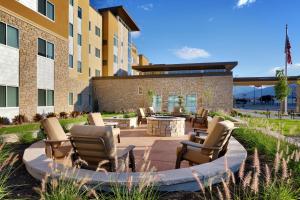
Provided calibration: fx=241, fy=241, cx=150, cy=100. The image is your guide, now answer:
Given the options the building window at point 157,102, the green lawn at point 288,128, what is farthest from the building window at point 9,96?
the building window at point 157,102

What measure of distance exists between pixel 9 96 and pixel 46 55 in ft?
15.2

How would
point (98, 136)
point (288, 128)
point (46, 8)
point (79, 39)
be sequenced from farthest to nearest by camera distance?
point (79, 39), point (46, 8), point (288, 128), point (98, 136)

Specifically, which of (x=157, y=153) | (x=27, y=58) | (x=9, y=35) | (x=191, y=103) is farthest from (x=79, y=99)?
(x=157, y=153)

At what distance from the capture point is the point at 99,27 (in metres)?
30.6

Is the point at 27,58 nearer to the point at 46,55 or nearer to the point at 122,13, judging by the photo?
the point at 46,55

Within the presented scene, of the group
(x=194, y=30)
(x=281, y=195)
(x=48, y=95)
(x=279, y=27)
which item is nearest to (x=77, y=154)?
(x=281, y=195)

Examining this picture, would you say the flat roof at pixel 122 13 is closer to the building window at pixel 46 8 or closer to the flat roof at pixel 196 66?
the flat roof at pixel 196 66

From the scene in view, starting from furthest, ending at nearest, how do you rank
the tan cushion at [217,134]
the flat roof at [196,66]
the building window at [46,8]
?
the flat roof at [196,66], the building window at [46,8], the tan cushion at [217,134]

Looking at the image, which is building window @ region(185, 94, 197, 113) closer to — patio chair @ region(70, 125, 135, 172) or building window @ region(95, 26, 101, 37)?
building window @ region(95, 26, 101, 37)

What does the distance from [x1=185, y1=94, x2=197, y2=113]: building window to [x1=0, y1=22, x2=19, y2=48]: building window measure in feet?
51.9

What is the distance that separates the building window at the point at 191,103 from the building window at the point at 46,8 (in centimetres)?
1422

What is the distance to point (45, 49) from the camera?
56.0 feet

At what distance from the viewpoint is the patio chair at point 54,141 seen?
5.18 m

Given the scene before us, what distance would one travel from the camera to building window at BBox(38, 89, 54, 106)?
16516 millimetres
